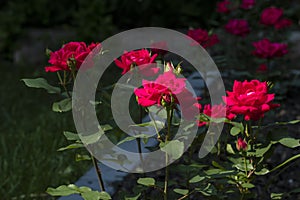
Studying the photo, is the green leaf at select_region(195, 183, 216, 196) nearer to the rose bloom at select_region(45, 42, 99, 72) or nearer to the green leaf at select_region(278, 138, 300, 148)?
the green leaf at select_region(278, 138, 300, 148)

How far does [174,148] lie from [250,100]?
26 cm

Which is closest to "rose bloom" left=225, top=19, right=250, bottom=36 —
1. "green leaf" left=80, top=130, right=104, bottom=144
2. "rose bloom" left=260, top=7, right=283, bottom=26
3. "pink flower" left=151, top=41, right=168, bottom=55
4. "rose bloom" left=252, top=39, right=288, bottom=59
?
"rose bloom" left=260, top=7, right=283, bottom=26

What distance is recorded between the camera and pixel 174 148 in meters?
1.81

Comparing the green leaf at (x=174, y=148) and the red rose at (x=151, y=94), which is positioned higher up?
the red rose at (x=151, y=94)

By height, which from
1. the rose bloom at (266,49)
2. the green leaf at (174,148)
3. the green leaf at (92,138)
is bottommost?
the green leaf at (174,148)

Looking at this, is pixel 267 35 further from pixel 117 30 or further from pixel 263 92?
pixel 263 92

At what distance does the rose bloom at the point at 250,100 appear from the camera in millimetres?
1788

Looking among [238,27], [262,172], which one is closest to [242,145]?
[262,172]

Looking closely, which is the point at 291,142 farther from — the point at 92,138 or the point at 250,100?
the point at 92,138

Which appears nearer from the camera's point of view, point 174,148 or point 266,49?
point 174,148

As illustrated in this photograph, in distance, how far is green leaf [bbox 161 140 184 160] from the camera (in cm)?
179

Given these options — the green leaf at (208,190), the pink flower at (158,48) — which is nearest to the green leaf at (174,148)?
the green leaf at (208,190)

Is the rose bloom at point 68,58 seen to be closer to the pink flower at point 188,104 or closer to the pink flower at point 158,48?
the pink flower at point 188,104

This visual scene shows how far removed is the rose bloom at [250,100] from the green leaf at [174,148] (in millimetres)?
192
